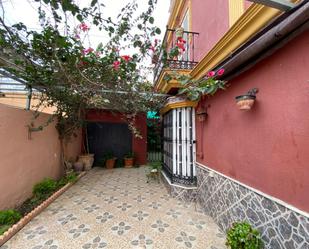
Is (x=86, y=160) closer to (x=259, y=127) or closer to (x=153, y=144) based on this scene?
(x=153, y=144)

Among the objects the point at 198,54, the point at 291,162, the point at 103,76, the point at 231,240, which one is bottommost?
the point at 231,240

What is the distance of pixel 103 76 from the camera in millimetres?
4242

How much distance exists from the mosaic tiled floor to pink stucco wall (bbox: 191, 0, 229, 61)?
455 centimetres

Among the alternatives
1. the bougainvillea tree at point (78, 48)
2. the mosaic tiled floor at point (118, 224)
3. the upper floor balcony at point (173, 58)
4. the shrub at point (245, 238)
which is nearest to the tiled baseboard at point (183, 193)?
the mosaic tiled floor at point (118, 224)

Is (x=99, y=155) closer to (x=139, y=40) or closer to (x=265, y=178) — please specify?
(x=139, y=40)

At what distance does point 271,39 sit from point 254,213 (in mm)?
2633

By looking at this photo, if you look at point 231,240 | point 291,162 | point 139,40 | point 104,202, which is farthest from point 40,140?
point 291,162

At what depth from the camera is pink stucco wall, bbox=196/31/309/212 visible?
2.02 m

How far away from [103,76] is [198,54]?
330 cm

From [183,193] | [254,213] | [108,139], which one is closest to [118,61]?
[254,213]

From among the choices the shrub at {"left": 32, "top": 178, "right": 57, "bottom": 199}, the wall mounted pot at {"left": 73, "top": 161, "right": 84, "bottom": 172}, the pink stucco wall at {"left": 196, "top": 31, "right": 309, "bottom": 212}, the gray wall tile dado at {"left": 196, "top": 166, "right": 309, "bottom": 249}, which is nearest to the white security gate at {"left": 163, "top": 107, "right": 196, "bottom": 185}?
the gray wall tile dado at {"left": 196, "top": 166, "right": 309, "bottom": 249}

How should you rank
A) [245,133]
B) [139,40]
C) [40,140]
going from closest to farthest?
1. [245,133]
2. [139,40]
3. [40,140]

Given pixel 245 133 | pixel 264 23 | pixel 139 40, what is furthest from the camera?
pixel 139 40

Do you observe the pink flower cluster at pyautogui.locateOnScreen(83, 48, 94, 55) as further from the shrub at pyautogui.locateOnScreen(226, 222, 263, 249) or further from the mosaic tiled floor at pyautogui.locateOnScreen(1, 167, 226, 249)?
the shrub at pyautogui.locateOnScreen(226, 222, 263, 249)
